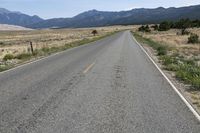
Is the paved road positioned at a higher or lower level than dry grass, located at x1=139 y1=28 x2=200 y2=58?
higher

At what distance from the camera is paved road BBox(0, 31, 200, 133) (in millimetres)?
6844

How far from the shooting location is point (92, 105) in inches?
344

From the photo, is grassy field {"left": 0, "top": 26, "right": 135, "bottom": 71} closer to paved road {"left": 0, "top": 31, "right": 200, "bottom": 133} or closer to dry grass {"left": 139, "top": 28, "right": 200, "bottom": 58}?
paved road {"left": 0, "top": 31, "right": 200, "bottom": 133}

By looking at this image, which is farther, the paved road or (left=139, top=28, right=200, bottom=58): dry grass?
(left=139, top=28, right=200, bottom=58): dry grass

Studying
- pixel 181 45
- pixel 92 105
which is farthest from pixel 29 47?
pixel 92 105

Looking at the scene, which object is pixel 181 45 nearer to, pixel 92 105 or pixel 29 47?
pixel 29 47

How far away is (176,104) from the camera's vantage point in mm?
8930

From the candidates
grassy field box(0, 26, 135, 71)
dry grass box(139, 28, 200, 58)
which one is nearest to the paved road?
grassy field box(0, 26, 135, 71)

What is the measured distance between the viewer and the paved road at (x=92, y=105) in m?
6.84

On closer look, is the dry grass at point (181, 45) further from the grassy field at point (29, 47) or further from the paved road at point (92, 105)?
the paved road at point (92, 105)

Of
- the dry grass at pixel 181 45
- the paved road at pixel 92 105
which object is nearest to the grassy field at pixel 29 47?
the paved road at pixel 92 105

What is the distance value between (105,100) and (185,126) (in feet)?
9.44

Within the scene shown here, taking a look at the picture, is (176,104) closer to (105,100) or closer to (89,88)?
(105,100)

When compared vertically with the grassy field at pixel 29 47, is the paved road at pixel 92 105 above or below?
above
